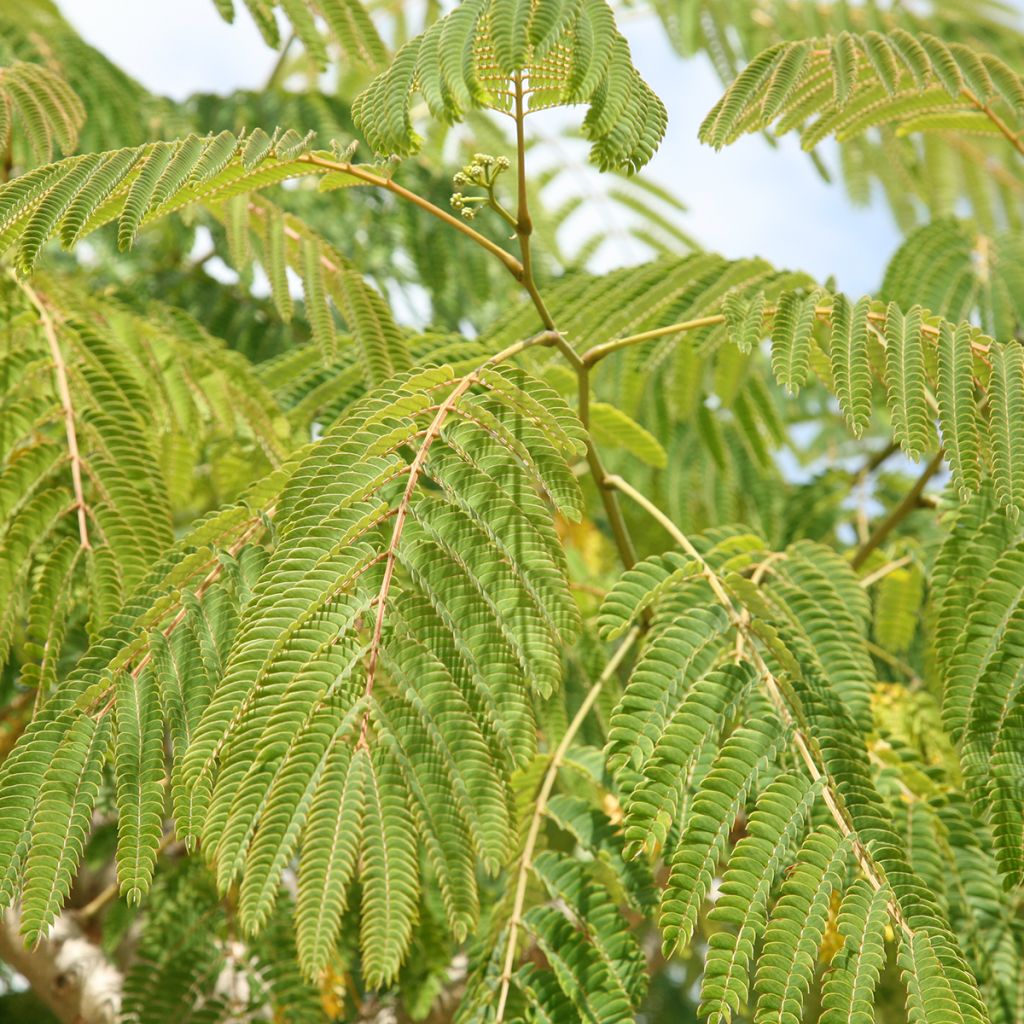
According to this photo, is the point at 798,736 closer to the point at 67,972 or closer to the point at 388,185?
the point at 388,185

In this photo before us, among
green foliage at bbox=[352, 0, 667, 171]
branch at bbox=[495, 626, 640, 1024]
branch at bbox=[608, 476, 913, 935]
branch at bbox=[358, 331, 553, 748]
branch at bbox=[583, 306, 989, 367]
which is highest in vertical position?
green foliage at bbox=[352, 0, 667, 171]

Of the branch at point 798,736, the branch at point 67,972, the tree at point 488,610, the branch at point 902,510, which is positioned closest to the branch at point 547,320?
the tree at point 488,610

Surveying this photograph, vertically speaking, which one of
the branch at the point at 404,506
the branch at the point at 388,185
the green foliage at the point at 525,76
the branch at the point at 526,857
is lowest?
the branch at the point at 526,857

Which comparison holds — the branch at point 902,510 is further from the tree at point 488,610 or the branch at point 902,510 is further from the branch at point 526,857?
the branch at point 526,857

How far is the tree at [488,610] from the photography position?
1226mm

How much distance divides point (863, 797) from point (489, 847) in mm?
436

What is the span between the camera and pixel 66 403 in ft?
5.83

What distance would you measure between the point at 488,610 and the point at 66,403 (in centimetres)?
84

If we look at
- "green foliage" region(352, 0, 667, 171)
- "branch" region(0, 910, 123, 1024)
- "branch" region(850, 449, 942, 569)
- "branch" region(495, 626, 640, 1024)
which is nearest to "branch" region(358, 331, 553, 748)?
"green foliage" region(352, 0, 667, 171)

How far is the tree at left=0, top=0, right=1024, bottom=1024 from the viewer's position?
123 centimetres

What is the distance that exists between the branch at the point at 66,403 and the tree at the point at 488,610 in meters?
0.01

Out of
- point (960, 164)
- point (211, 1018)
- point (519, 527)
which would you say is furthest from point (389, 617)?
point (960, 164)

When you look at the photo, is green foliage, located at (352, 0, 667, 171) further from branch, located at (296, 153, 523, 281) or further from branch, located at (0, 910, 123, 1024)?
branch, located at (0, 910, 123, 1024)

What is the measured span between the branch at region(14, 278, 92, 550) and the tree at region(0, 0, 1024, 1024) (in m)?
0.01
